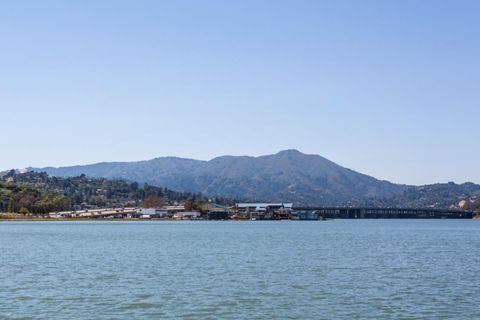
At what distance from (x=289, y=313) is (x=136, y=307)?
361 inches

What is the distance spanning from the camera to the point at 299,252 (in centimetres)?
8950

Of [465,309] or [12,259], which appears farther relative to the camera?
[12,259]

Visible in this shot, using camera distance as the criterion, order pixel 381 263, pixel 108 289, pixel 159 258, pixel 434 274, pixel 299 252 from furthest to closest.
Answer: pixel 299 252 < pixel 159 258 < pixel 381 263 < pixel 434 274 < pixel 108 289

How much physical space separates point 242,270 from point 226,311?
23567 millimetres

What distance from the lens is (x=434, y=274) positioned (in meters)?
60.7

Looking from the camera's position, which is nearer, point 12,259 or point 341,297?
point 341,297

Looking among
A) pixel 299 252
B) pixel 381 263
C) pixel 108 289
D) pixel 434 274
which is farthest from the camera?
pixel 299 252

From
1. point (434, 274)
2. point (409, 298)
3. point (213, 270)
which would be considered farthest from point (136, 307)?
point (434, 274)

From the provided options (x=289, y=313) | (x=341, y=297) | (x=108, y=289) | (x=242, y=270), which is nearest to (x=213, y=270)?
(x=242, y=270)

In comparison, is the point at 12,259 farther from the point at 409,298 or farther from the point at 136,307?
the point at 409,298

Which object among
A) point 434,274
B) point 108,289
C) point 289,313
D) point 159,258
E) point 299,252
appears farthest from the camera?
point 299,252

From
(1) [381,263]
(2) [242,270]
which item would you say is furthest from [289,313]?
(1) [381,263]

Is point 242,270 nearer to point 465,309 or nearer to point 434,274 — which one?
point 434,274

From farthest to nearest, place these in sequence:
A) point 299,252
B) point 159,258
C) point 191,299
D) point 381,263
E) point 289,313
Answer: point 299,252 → point 159,258 → point 381,263 → point 191,299 → point 289,313
